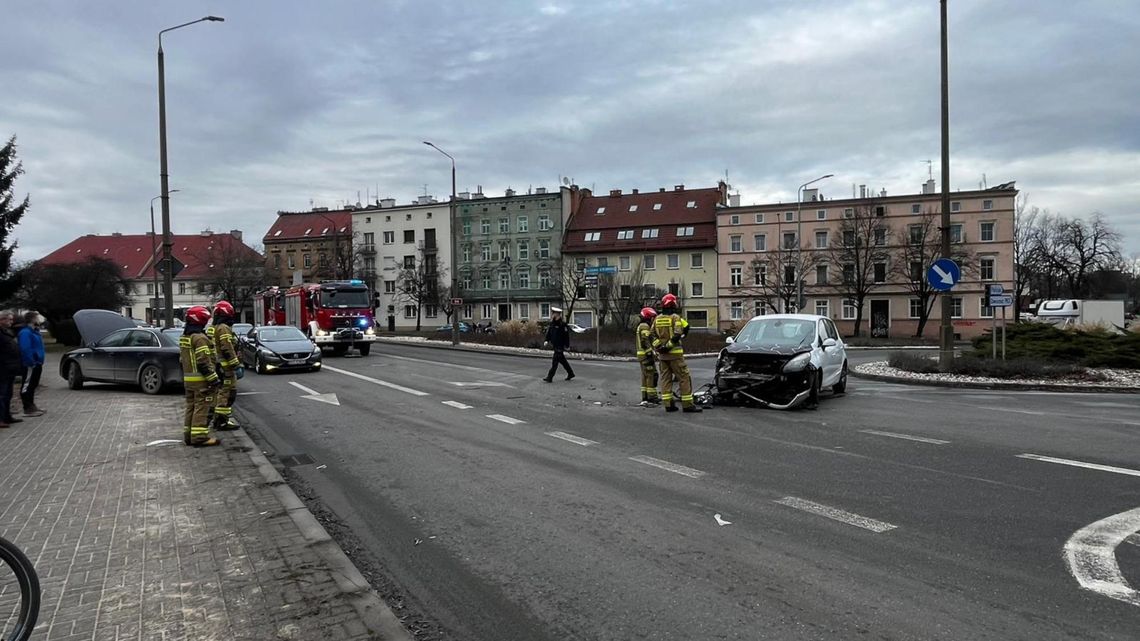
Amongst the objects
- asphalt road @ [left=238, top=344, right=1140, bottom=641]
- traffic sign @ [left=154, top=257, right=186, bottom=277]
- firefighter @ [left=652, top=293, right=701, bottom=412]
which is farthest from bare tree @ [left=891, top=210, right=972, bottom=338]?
traffic sign @ [left=154, top=257, right=186, bottom=277]

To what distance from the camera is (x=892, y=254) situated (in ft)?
200

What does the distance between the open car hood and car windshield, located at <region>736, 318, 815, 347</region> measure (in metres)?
13.7

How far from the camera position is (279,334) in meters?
22.1

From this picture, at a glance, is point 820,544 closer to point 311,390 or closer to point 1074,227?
point 311,390

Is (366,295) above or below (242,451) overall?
above

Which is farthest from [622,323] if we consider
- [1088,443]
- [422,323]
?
[422,323]

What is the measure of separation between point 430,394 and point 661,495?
959 cm

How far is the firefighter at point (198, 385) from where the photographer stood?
9.09m

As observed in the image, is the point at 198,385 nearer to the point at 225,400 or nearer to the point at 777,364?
the point at 225,400

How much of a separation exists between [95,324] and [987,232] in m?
62.4

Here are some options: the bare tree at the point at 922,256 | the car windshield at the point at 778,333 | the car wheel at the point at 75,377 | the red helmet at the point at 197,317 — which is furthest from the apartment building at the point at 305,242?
the red helmet at the point at 197,317

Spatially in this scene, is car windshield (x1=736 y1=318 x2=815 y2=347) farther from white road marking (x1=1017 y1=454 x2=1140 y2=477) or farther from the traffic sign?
the traffic sign

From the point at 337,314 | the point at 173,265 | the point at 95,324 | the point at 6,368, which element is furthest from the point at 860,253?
the point at 6,368

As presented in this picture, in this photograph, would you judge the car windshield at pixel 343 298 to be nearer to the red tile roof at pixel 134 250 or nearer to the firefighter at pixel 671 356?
the firefighter at pixel 671 356
